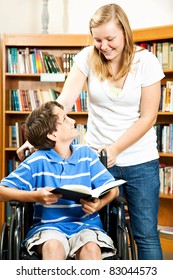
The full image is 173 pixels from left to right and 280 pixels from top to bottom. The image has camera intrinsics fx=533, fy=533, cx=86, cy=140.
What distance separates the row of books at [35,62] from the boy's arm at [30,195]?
2821mm

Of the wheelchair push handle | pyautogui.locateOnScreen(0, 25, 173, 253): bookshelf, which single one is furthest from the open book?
pyautogui.locateOnScreen(0, 25, 173, 253): bookshelf

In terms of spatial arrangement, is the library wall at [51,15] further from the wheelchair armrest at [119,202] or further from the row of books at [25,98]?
the wheelchair armrest at [119,202]

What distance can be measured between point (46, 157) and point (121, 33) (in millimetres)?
624

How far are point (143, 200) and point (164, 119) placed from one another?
2.22m

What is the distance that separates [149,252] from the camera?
2.42 meters

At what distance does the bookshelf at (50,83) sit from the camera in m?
4.35

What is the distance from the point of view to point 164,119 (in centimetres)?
454

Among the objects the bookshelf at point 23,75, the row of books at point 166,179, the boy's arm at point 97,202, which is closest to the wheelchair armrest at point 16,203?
the boy's arm at point 97,202

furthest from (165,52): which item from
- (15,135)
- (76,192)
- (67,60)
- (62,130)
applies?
(76,192)

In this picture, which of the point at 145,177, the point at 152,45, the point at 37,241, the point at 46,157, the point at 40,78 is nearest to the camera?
the point at 37,241

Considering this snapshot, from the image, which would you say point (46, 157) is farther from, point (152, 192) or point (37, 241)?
point (152, 192)

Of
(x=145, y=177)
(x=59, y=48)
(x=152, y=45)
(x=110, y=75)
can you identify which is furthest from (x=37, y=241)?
(x=59, y=48)

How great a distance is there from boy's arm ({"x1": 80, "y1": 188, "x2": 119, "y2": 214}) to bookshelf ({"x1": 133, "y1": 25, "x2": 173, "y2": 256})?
2.21m

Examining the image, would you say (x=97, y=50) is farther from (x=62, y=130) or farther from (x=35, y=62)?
(x=35, y=62)
